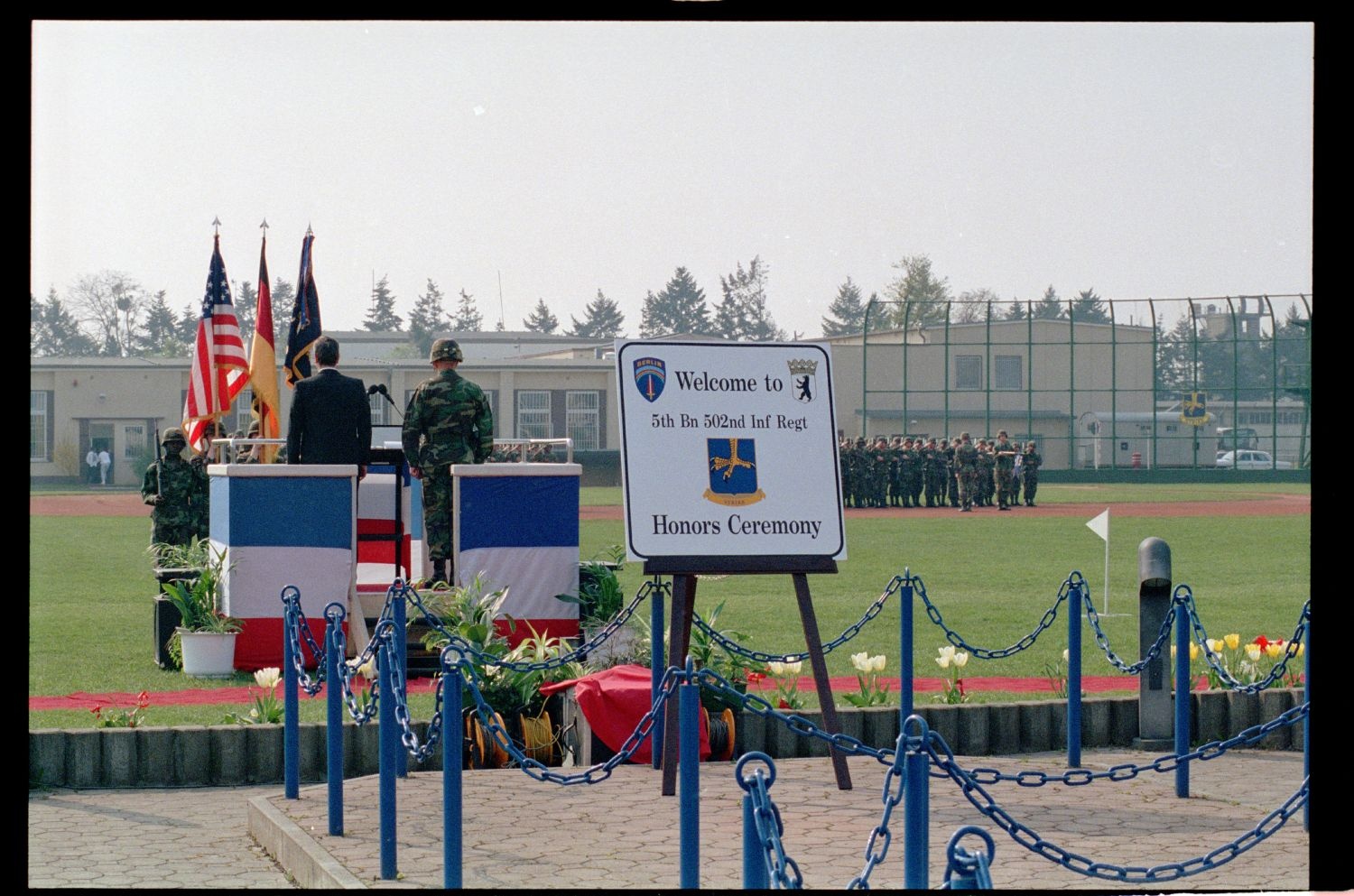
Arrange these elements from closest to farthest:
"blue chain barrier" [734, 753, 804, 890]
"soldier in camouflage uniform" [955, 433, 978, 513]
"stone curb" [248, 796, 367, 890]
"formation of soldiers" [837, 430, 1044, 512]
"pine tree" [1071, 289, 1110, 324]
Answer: "blue chain barrier" [734, 753, 804, 890]
"stone curb" [248, 796, 367, 890]
"soldier in camouflage uniform" [955, 433, 978, 513]
"formation of soldiers" [837, 430, 1044, 512]
"pine tree" [1071, 289, 1110, 324]

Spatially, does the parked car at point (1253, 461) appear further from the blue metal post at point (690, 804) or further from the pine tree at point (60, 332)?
the pine tree at point (60, 332)

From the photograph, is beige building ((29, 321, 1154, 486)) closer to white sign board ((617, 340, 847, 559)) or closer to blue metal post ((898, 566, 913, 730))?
blue metal post ((898, 566, 913, 730))

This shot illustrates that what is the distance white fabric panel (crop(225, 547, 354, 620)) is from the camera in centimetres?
1246

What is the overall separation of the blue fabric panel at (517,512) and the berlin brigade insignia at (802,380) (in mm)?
4009

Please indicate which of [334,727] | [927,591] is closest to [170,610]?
[334,727]

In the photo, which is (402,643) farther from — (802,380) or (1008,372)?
(1008,372)

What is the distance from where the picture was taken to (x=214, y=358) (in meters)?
17.9

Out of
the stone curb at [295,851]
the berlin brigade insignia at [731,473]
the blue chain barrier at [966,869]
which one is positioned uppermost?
the berlin brigade insignia at [731,473]

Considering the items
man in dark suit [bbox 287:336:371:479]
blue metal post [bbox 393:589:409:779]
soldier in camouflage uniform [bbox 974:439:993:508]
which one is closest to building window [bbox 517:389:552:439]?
soldier in camouflage uniform [bbox 974:439:993:508]

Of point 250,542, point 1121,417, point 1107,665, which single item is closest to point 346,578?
point 250,542

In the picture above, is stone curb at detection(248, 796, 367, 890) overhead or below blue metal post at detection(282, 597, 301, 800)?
below

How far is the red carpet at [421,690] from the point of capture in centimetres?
1080

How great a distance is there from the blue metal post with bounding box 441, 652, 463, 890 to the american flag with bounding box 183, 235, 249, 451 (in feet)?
40.3

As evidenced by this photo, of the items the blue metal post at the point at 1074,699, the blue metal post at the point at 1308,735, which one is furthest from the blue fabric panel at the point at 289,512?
the blue metal post at the point at 1308,735
